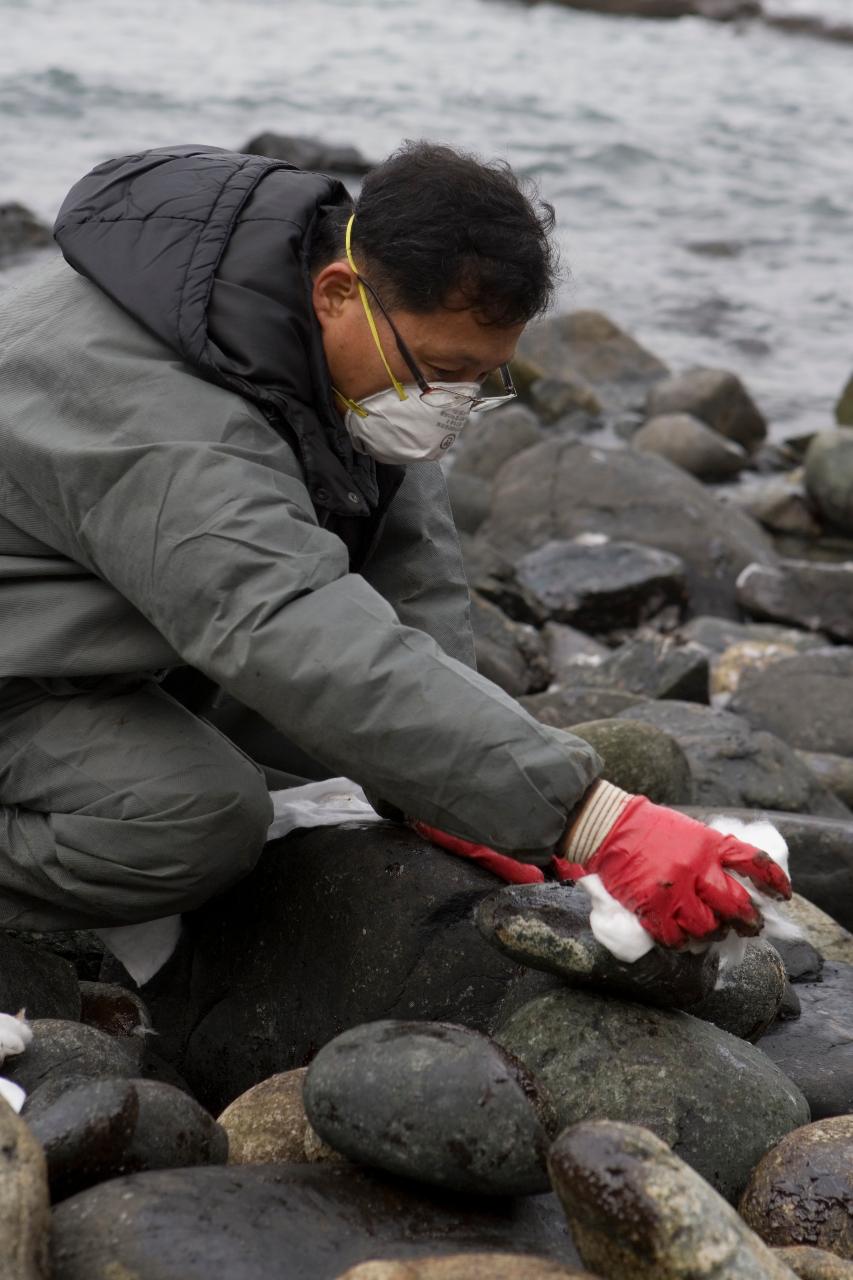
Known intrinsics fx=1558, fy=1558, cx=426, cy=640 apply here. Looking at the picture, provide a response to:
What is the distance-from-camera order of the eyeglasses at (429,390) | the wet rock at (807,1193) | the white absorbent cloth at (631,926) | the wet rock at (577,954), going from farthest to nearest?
the eyeglasses at (429,390)
the wet rock at (577,954)
the white absorbent cloth at (631,926)
the wet rock at (807,1193)

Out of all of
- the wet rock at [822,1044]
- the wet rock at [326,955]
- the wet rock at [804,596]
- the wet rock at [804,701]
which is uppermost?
the wet rock at [326,955]

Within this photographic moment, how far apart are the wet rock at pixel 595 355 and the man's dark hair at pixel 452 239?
9.74 m

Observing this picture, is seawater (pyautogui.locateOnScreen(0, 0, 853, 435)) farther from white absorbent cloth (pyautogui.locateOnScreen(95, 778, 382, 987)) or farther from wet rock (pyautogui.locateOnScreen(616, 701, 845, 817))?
white absorbent cloth (pyautogui.locateOnScreen(95, 778, 382, 987))

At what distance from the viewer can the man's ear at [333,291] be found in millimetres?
3078

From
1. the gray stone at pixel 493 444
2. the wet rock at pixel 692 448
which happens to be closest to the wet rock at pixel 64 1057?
the gray stone at pixel 493 444

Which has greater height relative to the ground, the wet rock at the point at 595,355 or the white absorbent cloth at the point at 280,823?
the white absorbent cloth at the point at 280,823

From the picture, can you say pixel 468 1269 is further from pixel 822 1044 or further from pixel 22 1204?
pixel 822 1044

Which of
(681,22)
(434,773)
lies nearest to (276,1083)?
(434,773)

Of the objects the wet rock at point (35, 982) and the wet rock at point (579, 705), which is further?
the wet rock at point (579, 705)

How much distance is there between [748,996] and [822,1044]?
0.28 meters

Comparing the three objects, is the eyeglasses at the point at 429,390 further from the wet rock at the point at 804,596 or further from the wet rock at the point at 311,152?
the wet rock at the point at 311,152

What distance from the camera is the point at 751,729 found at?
17.3 ft

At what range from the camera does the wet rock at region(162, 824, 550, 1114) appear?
3.26 meters

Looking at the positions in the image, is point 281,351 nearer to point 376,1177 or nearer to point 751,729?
point 376,1177
